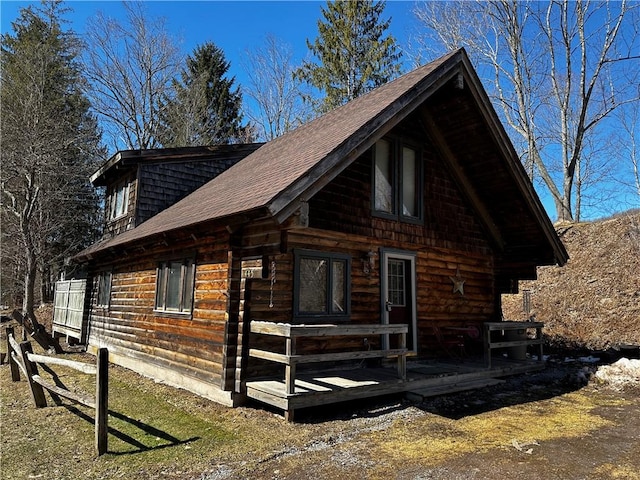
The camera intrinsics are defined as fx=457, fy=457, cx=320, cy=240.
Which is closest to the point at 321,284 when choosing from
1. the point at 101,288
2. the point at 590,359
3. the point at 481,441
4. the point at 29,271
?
the point at 481,441

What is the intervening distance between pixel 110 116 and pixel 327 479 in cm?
2818

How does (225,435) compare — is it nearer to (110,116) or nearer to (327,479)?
(327,479)

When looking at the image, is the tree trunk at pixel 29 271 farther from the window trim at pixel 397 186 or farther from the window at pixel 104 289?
the window trim at pixel 397 186

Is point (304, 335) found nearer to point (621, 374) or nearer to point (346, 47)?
point (621, 374)

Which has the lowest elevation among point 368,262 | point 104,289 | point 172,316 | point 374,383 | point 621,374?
point 621,374

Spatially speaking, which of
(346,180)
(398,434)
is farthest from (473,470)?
(346,180)

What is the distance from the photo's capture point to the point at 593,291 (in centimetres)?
1695

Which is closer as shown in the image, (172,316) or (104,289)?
(172,316)

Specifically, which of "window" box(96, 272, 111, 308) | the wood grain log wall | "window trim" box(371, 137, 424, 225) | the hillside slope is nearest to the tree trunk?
"window" box(96, 272, 111, 308)

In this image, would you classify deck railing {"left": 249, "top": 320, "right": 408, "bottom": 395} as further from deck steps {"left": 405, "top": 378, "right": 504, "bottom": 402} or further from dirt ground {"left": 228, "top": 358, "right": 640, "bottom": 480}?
dirt ground {"left": 228, "top": 358, "right": 640, "bottom": 480}

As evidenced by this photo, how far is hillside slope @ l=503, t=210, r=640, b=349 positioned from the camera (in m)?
14.7

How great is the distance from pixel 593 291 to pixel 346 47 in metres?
20.3

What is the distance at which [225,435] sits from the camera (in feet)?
19.7

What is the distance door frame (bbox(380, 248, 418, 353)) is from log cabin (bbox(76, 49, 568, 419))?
4cm
